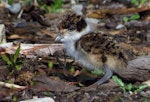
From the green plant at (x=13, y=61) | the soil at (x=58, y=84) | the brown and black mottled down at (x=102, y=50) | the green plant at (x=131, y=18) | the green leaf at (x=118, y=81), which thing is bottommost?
the green plant at (x=131, y=18)

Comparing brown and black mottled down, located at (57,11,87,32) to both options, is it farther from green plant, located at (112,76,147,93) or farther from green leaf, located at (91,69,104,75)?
green plant, located at (112,76,147,93)

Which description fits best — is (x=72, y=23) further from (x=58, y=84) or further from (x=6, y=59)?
(x=6, y=59)

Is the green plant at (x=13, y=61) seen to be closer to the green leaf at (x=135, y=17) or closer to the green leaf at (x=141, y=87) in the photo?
the green leaf at (x=141, y=87)

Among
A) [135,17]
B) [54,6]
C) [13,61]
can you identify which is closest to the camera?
[13,61]

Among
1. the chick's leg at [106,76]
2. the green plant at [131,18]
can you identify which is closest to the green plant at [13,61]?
the chick's leg at [106,76]

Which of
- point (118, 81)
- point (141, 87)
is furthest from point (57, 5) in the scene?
point (141, 87)

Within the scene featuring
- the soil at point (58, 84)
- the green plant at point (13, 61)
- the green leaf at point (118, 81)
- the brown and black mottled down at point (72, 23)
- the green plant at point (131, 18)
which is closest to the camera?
the soil at point (58, 84)

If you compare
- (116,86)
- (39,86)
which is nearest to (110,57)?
(116,86)
